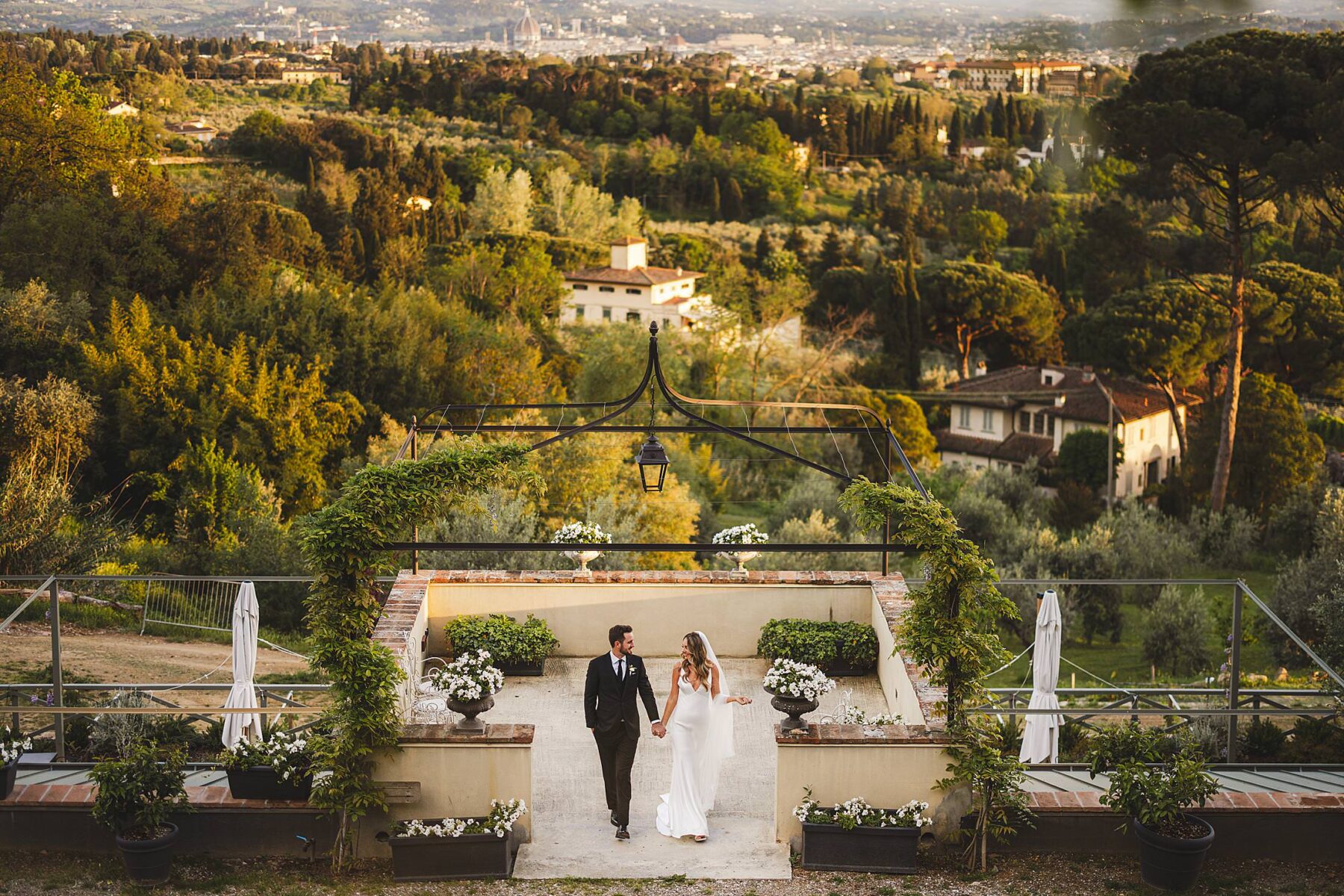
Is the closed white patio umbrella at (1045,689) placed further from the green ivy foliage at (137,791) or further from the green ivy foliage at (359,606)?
the green ivy foliage at (137,791)

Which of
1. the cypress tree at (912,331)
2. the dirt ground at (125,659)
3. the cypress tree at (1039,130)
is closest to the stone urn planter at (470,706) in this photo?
the dirt ground at (125,659)

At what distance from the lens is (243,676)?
8609 mm

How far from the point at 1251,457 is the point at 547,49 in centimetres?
8750

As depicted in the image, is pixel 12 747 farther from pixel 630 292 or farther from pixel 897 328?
pixel 630 292

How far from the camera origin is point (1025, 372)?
41.9m

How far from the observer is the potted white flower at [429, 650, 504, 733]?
8.24 meters

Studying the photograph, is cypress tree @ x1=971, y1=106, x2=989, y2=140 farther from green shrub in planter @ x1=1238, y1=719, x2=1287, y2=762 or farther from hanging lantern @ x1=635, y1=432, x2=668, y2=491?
hanging lantern @ x1=635, y1=432, x2=668, y2=491

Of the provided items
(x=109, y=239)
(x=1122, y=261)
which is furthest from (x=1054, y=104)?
(x=109, y=239)

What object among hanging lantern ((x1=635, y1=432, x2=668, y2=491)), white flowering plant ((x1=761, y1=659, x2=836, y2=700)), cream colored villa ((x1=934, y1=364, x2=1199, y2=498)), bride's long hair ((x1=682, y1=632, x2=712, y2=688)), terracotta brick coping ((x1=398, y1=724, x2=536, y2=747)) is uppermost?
hanging lantern ((x1=635, y1=432, x2=668, y2=491))

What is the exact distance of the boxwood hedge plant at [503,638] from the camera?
33.9 ft

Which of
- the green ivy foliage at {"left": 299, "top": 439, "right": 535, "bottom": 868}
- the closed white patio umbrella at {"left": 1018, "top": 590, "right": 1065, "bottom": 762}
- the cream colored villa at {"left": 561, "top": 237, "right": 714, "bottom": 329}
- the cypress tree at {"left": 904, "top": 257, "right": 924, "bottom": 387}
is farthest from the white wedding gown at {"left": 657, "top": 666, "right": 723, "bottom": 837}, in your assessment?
the cream colored villa at {"left": 561, "top": 237, "right": 714, "bottom": 329}

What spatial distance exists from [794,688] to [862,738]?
971 mm

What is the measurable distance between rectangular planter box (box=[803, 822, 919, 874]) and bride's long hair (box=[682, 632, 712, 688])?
3.40 feet

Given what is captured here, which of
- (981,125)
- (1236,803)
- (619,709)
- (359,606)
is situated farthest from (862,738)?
(981,125)
